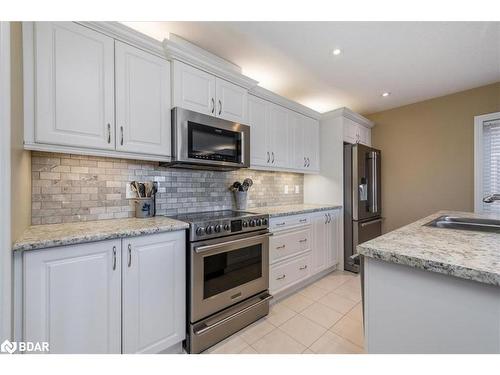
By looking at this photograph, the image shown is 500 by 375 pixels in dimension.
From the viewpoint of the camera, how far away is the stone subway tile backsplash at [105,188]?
147 cm

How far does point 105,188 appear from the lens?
5.58 ft

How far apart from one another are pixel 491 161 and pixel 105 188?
4.31 metres

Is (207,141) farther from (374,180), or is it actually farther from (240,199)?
(374,180)

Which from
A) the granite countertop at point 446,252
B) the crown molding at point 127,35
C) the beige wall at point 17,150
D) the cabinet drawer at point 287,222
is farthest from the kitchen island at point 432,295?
the crown molding at point 127,35

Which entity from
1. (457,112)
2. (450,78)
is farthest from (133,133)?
(457,112)

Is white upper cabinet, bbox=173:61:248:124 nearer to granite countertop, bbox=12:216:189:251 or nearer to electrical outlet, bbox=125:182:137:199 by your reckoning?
electrical outlet, bbox=125:182:137:199

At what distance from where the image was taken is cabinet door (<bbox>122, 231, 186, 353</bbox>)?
4.28 feet

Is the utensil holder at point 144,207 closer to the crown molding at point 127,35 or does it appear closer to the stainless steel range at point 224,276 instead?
the stainless steel range at point 224,276

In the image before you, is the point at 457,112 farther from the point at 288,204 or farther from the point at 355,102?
the point at 288,204

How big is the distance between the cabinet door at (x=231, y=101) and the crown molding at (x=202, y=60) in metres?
0.06

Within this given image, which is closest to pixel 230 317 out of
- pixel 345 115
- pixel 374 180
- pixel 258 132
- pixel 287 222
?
pixel 287 222

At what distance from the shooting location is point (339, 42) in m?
1.91

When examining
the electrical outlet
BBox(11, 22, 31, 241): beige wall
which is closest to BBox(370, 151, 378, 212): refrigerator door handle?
the electrical outlet
